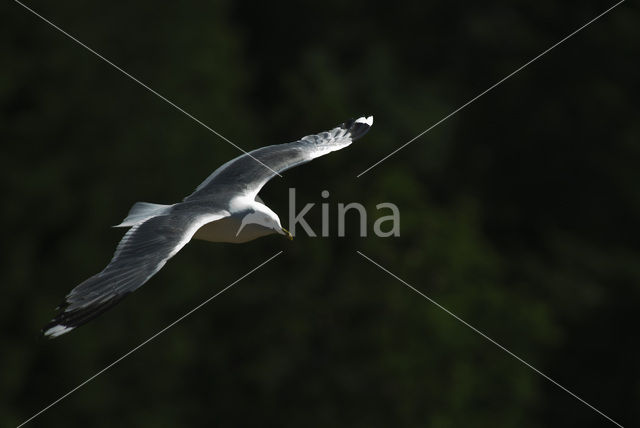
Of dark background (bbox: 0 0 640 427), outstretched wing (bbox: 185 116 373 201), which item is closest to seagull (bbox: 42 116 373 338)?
outstretched wing (bbox: 185 116 373 201)

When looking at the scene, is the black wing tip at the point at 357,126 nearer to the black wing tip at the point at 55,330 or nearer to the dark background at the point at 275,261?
the black wing tip at the point at 55,330

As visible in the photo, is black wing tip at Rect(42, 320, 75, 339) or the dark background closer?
black wing tip at Rect(42, 320, 75, 339)

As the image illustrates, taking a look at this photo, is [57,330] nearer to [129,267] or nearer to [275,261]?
[129,267]

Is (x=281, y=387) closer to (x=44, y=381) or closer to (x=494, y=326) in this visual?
(x=44, y=381)

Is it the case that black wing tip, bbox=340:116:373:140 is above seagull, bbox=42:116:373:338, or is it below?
above

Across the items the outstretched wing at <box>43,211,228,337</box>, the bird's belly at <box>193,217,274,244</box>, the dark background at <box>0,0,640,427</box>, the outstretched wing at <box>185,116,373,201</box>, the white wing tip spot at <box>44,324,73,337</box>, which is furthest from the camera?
the dark background at <box>0,0,640,427</box>

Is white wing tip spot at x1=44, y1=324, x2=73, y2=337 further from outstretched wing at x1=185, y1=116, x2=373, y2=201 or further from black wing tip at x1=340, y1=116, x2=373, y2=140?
black wing tip at x1=340, y1=116, x2=373, y2=140

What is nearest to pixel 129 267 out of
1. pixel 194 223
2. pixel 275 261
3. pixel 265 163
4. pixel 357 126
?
pixel 194 223

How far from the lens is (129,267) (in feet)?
17.4

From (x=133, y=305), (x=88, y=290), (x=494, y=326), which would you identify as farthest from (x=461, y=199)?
→ (x=88, y=290)

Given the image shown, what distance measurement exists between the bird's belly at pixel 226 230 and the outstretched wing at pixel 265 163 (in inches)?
19.4

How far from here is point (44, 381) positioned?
13.2 m

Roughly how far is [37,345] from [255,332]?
97.2 inches

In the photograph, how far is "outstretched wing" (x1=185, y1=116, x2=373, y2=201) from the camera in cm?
692
